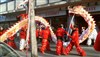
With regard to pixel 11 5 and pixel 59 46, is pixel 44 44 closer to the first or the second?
pixel 59 46

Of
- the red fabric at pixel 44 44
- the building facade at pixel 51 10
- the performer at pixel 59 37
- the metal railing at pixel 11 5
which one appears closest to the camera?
the performer at pixel 59 37

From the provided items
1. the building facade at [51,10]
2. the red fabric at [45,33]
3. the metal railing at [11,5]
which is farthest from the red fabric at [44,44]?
the metal railing at [11,5]

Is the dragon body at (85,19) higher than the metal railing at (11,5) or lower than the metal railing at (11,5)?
higher

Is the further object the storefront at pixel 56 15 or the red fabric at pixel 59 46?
the storefront at pixel 56 15

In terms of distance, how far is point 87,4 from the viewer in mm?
26297

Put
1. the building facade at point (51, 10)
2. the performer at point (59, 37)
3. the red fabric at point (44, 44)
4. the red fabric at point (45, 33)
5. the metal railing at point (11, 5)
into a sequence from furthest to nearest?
the metal railing at point (11, 5), the building facade at point (51, 10), the red fabric at point (44, 44), the red fabric at point (45, 33), the performer at point (59, 37)

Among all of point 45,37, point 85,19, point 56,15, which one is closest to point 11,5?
point 56,15

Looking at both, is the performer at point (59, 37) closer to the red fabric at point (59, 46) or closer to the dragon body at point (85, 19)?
the red fabric at point (59, 46)

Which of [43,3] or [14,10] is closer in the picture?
[43,3]

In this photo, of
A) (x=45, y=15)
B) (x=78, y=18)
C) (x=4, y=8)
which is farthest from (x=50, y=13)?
(x=4, y=8)

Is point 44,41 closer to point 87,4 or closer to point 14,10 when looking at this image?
point 87,4

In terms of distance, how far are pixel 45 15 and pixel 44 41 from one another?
13196mm

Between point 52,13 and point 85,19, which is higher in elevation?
point 85,19

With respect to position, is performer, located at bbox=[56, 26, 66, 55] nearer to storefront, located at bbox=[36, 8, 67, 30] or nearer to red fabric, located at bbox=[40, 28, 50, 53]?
red fabric, located at bbox=[40, 28, 50, 53]
